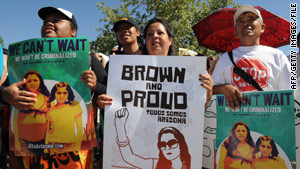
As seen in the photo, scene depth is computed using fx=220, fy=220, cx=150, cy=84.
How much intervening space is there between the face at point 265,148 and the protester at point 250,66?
0.35 meters

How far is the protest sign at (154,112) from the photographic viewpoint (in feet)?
5.72

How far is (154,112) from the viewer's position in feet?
5.88

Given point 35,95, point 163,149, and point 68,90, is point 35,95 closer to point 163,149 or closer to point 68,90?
point 68,90

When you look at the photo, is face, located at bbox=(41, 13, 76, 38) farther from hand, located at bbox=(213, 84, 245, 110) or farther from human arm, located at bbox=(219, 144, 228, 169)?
human arm, located at bbox=(219, 144, 228, 169)

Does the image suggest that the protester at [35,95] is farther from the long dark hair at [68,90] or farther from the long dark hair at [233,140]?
the long dark hair at [233,140]

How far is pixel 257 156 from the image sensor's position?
1.74 metres

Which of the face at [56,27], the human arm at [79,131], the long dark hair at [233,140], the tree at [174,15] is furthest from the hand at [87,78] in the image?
the tree at [174,15]

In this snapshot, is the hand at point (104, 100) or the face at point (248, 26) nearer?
the hand at point (104, 100)

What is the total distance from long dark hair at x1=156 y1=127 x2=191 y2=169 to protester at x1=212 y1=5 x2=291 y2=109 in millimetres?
515

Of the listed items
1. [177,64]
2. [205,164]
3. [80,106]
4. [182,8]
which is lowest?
[205,164]

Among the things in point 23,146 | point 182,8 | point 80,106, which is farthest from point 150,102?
point 182,8

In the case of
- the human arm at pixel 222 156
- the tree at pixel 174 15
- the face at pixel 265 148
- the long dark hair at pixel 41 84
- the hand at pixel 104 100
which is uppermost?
the tree at pixel 174 15

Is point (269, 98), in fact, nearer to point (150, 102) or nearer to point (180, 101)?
point (180, 101)

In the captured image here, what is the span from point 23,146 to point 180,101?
1.31 m
